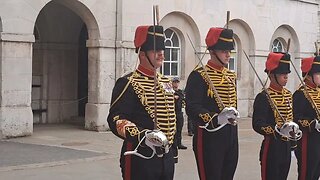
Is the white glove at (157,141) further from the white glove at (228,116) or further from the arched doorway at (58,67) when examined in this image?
the arched doorway at (58,67)

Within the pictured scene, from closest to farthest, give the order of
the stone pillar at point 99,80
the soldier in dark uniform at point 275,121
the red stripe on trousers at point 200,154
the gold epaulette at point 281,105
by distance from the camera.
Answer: the red stripe on trousers at point 200,154, the soldier in dark uniform at point 275,121, the gold epaulette at point 281,105, the stone pillar at point 99,80

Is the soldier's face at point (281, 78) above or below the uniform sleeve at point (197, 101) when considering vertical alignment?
above

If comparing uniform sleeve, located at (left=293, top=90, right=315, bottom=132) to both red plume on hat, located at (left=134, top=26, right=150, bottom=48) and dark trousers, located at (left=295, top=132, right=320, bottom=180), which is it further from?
red plume on hat, located at (left=134, top=26, right=150, bottom=48)

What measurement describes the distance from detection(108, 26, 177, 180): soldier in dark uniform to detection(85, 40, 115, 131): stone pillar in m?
10.6

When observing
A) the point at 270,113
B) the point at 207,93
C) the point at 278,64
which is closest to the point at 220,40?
the point at 207,93

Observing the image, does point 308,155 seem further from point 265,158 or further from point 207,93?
point 207,93

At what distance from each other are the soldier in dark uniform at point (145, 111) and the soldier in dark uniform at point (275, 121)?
1.67 m

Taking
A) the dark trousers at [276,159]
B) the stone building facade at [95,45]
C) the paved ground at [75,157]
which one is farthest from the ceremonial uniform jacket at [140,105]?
the stone building facade at [95,45]

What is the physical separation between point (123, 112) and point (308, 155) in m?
3.04

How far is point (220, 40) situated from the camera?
6.20 metres

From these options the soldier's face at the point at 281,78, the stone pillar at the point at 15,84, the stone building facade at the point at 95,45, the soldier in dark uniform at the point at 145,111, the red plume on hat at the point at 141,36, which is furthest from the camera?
the stone building facade at the point at 95,45

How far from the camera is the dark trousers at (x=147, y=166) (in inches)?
189

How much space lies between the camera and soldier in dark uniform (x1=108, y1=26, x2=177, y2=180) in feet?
15.8

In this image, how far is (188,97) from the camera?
608cm
